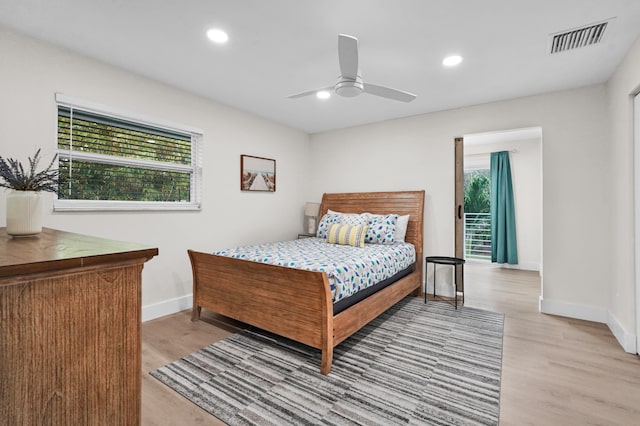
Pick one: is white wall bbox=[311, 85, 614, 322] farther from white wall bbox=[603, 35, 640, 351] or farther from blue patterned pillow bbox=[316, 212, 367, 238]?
blue patterned pillow bbox=[316, 212, 367, 238]

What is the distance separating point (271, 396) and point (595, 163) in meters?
3.86

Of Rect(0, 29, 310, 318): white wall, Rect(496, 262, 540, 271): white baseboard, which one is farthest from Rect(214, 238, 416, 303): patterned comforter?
Rect(496, 262, 540, 271): white baseboard

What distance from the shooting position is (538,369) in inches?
90.1

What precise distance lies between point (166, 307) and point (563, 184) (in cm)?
455

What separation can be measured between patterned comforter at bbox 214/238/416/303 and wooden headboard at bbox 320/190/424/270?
0.83 ft

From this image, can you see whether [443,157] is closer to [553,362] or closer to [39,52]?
[553,362]

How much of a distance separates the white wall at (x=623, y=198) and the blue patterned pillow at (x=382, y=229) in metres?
2.17

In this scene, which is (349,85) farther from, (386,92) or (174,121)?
(174,121)

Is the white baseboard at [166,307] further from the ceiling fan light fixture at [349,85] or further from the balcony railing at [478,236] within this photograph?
the balcony railing at [478,236]

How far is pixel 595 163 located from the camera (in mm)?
3240

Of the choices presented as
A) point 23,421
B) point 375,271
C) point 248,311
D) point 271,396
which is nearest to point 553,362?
point 375,271

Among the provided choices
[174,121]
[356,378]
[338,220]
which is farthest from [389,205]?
[174,121]

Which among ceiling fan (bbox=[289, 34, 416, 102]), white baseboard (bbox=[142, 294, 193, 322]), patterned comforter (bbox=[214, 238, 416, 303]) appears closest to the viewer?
ceiling fan (bbox=[289, 34, 416, 102])

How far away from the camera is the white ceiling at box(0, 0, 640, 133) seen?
203 cm
